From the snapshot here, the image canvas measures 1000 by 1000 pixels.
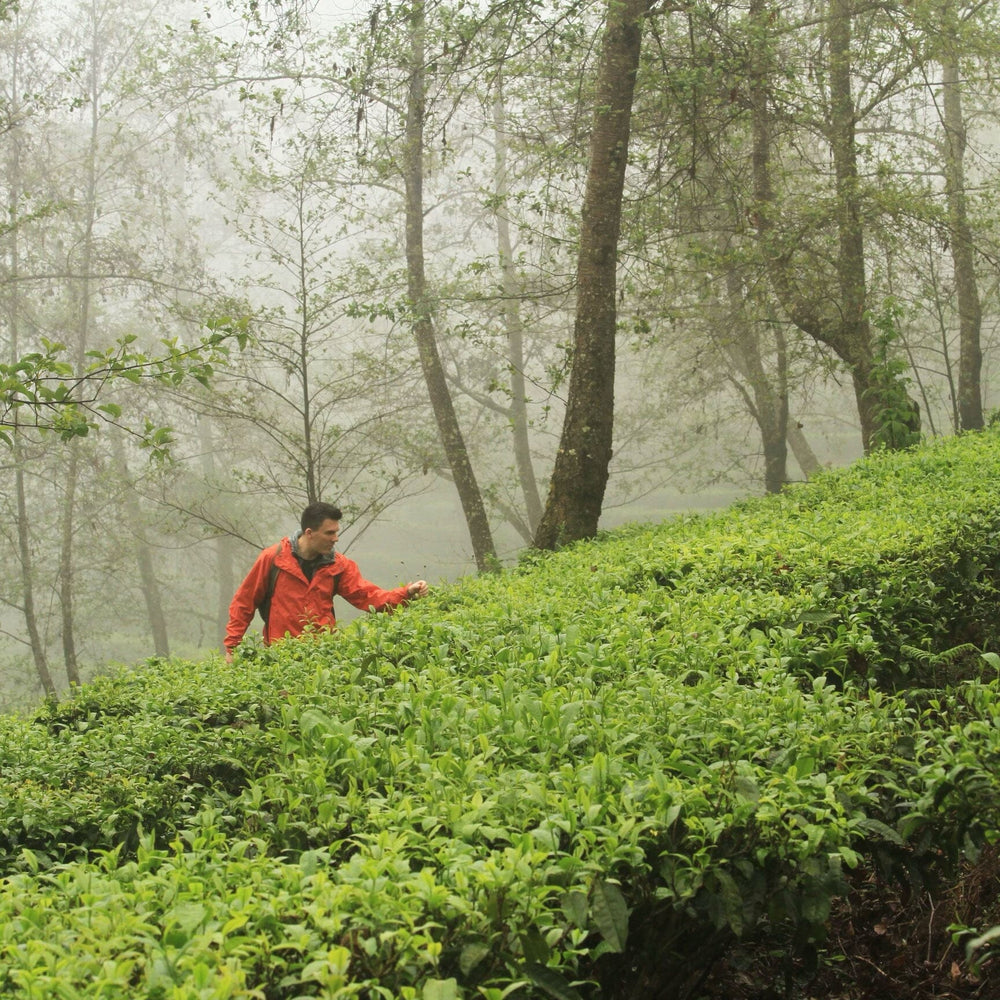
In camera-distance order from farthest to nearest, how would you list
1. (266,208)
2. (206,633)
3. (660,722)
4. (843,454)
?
1. (843,454)
2. (206,633)
3. (266,208)
4. (660,722)

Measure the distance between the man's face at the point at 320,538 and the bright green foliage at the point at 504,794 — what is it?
159 centimetres

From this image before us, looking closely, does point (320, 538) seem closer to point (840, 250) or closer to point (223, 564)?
point (840, 250)

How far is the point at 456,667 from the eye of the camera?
432 cm

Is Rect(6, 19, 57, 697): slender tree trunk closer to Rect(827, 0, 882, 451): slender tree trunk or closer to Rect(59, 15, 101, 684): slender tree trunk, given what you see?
Rect(59, 15, 101, 684): slender tree trunk

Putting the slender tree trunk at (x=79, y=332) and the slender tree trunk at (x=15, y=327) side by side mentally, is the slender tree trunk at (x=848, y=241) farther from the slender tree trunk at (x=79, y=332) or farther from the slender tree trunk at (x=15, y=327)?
the slender tree trunk at (x=15, y=327)

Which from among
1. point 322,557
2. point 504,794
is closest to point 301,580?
point 322,557

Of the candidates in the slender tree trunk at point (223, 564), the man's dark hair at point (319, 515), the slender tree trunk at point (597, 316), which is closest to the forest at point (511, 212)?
the slender tree trunk at point (597, 316)

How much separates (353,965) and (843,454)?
48.1 m

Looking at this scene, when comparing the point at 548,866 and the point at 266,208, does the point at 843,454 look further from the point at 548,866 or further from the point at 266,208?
the point at 548,866

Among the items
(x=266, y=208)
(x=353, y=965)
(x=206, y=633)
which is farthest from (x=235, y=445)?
(x=353, y=965)

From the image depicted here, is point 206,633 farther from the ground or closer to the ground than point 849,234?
closer to the ground

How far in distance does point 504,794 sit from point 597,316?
7162mm

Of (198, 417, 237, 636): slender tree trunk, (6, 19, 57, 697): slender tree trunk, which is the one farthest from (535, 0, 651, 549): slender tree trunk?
(198, 417, 237, 636): slender tree trunk

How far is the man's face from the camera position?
679 cm
